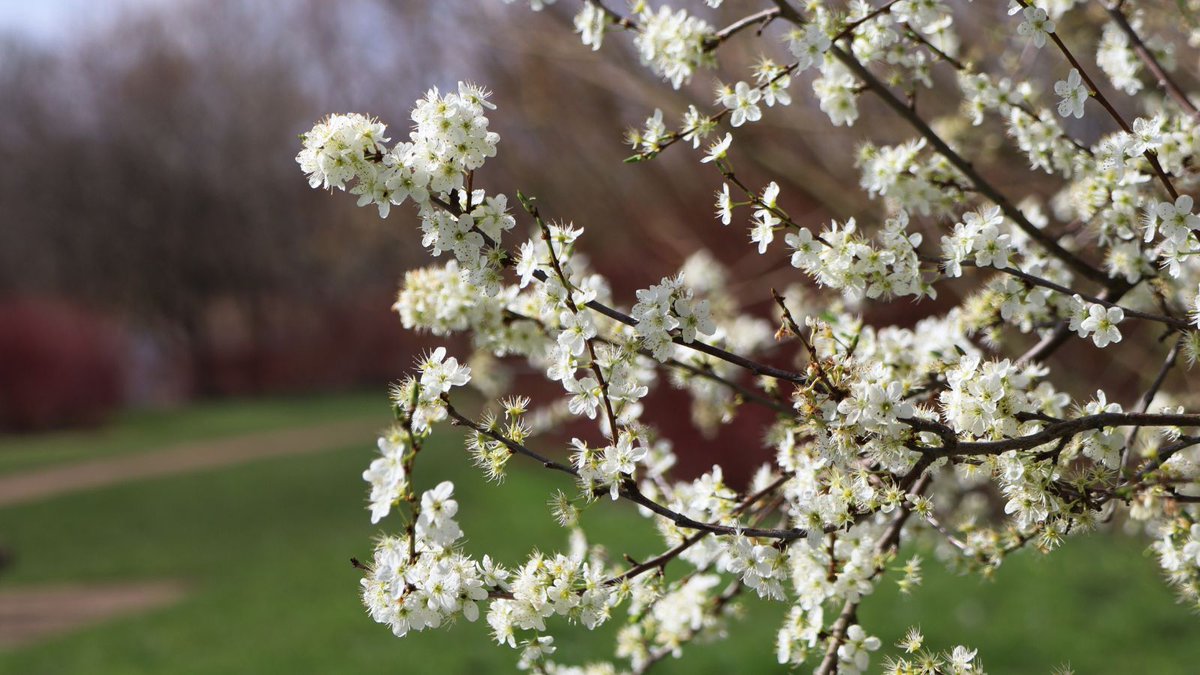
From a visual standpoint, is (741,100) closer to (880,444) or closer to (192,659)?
(880,444)

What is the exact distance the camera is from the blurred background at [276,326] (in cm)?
716

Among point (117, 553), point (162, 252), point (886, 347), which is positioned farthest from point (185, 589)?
point (162, 252)

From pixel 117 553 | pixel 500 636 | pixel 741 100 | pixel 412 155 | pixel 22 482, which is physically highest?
pixel 22 482

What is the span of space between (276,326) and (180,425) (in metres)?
11.1

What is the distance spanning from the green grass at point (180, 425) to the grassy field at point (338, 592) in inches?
176

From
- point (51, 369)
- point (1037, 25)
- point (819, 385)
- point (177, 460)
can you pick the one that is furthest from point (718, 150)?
point (51, 369)

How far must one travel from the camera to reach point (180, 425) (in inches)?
1059

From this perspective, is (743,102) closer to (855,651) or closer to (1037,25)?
(1037,25)

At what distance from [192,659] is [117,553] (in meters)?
6.21

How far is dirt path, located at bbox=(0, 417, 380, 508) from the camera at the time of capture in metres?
18.1

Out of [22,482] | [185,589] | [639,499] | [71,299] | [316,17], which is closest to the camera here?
[639,499]

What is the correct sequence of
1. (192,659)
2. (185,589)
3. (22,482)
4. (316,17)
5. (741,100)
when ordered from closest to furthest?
(741,100)
(192,659)
(185,589)
(22,482)
(316,17)

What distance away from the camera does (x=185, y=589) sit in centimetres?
1195

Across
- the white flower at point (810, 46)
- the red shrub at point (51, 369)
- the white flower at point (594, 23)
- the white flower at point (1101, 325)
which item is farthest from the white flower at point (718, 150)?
the red shrub at point (51, 369)
